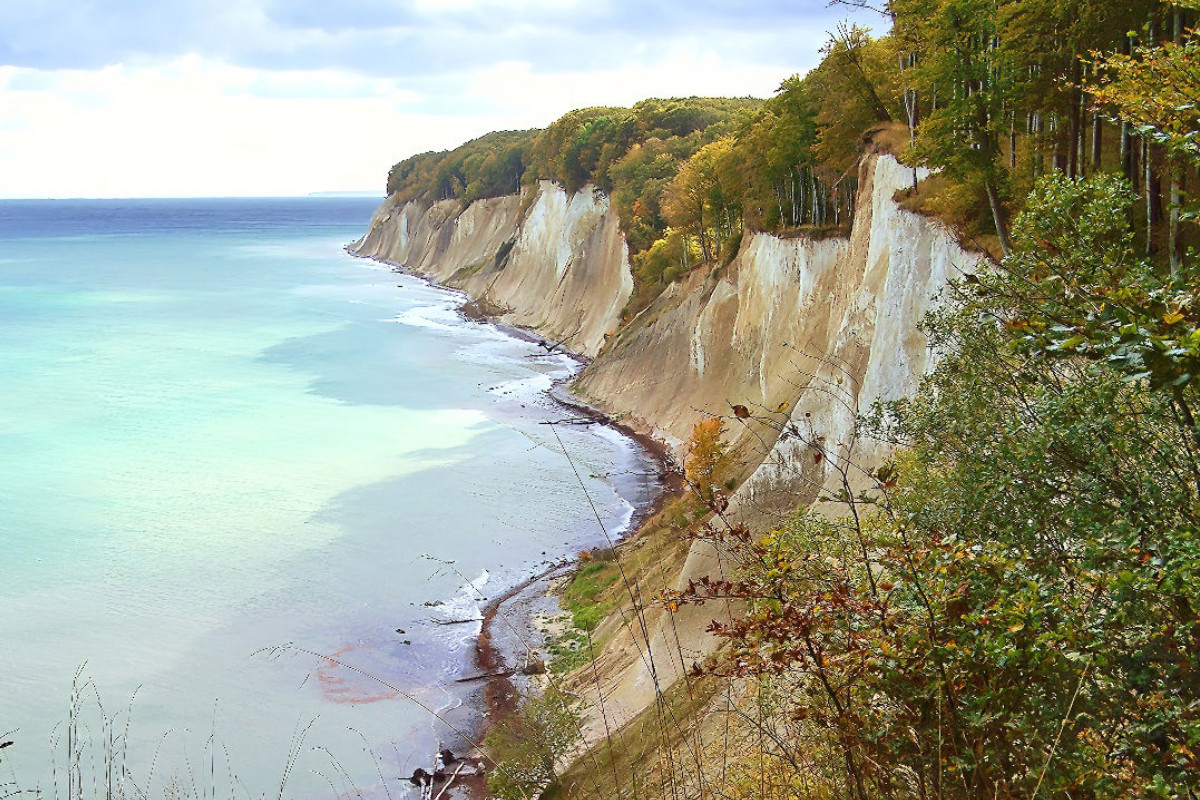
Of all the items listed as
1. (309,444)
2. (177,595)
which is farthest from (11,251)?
(177,595)

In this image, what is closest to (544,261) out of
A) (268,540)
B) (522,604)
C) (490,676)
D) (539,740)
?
(268,540)

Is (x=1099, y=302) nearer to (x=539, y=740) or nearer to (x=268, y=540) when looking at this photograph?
(x=539, y=740)

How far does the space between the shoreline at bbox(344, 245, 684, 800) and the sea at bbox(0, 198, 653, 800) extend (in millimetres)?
489

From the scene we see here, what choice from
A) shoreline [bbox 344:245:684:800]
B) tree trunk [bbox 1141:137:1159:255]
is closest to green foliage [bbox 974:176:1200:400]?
shoreline [bbox 344:245:684:800]

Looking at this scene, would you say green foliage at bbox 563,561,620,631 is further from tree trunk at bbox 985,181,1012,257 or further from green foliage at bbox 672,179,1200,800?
green foliage at bbox 672,179,1200,800

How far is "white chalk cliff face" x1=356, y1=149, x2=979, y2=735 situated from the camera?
2345 cm

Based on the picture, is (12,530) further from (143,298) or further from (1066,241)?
(143,298)

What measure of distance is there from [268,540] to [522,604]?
11.1 meters

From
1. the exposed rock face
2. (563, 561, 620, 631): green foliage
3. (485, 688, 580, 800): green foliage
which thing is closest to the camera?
(485, 688, 580, 800): green foliage

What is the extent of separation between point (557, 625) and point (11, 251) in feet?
576

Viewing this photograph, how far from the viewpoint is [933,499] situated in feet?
30.4

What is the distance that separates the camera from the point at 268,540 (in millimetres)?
35188

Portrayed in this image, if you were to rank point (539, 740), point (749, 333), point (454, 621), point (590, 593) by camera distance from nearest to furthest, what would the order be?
point (539, 740)
point (454, 621)
point (590, 593)
point (749, 333)

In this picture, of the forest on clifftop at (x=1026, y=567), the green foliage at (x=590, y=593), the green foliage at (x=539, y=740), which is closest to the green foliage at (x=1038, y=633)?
the forest on clifftop at (x=1026, y=567)
